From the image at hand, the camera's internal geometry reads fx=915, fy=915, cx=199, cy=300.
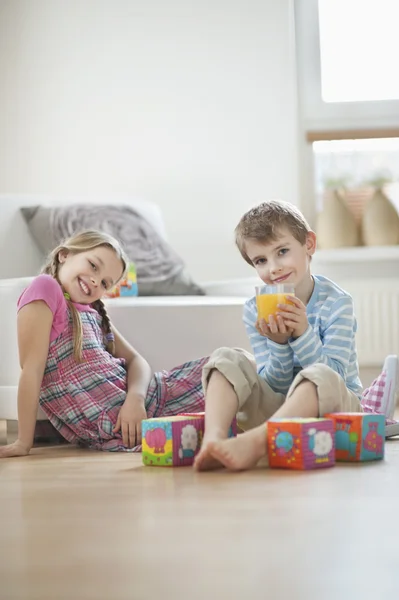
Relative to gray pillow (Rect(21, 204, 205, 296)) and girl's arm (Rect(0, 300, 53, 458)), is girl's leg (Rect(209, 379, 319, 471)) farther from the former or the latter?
gray pillow (Rect(21, 204, 205, 296))

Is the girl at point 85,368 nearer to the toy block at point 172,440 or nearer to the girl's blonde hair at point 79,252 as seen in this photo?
the girl's blonde hair at point 79,252

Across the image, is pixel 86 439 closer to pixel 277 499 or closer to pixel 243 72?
pixel 277 499

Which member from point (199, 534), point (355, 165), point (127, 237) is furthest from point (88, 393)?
point (355, 165)

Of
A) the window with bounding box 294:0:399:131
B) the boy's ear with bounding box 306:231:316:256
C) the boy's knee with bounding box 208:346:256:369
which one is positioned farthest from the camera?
the window with bounding box 294:0:399:131

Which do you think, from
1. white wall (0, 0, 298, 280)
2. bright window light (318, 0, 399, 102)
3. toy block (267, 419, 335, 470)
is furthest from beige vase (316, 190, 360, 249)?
toy block (267, 419, 335, 470)

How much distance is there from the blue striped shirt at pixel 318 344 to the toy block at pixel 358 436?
0.18 m

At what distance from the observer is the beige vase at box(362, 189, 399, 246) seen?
3.93 metres

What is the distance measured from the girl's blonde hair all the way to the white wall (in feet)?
5.12

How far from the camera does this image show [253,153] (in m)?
3.97

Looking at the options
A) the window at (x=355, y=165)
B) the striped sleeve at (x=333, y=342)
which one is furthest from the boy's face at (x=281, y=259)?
the window at (x=355, y=165)

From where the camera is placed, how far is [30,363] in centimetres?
218

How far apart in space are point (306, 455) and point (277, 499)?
32 cm

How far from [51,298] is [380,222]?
2.07 metres

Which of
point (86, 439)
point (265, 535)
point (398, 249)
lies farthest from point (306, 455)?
point (398, 249)
